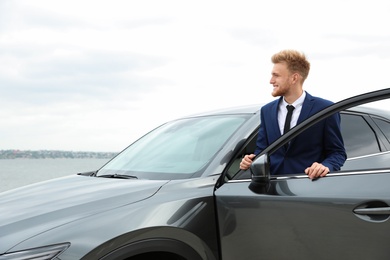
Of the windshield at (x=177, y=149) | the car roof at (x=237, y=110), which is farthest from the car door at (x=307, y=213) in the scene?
the car roof at (x=237, y=110)

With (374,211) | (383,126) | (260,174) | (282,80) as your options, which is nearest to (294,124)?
(282,80)

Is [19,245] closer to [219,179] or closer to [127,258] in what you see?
[127,258]

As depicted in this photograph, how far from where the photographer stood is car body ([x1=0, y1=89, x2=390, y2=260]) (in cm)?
254

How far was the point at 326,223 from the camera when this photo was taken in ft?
8.84

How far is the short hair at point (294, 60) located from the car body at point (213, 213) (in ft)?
1.58

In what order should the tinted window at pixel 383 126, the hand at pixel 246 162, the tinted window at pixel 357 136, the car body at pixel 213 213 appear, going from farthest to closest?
the tinted window at pixel 383 126 < the tinted window at pixel 357 136 < the hand at pixel 246 162 < the car body at pixel 213 213

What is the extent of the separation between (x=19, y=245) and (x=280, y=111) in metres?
1.77

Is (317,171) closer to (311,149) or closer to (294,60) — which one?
(311,149)

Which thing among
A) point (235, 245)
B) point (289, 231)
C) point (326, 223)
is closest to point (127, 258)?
point (235, 245)

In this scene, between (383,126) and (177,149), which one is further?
(383,126)

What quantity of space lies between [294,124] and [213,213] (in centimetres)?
82

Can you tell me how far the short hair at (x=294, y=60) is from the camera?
3.35 m

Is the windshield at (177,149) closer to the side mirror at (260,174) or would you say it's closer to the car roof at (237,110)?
the car roof at (237,110)

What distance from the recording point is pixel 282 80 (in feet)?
11.0
